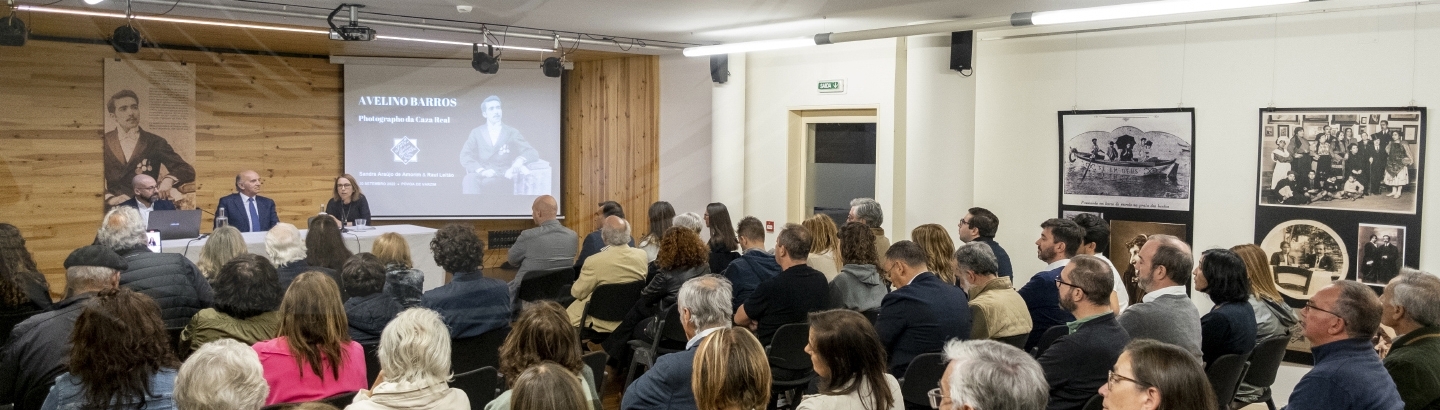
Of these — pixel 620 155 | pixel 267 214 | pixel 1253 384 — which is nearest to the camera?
pixel 267 214

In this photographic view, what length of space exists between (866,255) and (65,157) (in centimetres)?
354

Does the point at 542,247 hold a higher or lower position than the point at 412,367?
higher

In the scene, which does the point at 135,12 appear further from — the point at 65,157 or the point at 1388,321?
the point at 1388,321

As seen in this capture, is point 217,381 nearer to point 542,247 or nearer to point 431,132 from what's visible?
point 431,132

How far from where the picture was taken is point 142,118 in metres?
1.25

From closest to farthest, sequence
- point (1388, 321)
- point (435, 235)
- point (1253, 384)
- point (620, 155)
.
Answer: point (1388, 321) → point (435, 235) → point (1253, 384) → point (620, 155)

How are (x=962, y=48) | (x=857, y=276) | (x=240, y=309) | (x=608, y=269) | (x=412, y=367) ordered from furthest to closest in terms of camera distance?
(x=962, y=48), (x=608, y=269), (x=857, y=276), (x=240, y=309), (x=412, y=367)

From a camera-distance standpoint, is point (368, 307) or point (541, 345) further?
point (368, 307)

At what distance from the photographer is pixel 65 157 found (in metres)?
1.13

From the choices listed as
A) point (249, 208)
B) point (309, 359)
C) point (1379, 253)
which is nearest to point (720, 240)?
point (309, 359)

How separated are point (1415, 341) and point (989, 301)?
1.35 m

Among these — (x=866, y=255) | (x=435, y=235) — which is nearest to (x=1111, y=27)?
(x=866, y=255)

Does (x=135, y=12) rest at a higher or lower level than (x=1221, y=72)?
lower

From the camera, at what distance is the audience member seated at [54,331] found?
1.25 m
